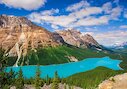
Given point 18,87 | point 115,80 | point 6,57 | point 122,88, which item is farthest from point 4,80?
point 18,87

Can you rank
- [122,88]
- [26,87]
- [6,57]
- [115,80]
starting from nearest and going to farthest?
[6,57], [122,88], [115,80], [26,87]

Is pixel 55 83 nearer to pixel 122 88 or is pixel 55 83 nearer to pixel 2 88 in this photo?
pixel 122 88

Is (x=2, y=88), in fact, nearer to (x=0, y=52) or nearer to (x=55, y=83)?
(x=0, y=52)

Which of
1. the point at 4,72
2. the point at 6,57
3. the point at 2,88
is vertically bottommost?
the point at 2,88

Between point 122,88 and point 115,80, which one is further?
point 115,80

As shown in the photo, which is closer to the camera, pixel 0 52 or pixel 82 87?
pixel 0 52

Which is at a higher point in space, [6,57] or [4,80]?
[6,57]

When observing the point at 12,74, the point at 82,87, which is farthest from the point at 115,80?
the point at 82,87

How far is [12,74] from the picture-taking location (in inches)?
1405

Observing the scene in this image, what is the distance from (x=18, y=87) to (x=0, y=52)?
297 feet

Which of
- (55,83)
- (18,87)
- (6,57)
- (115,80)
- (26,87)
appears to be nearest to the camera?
(6,57)

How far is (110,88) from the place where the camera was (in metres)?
81.8

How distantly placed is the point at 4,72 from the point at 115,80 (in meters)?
65.3

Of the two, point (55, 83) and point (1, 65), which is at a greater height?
point (1, 65)
